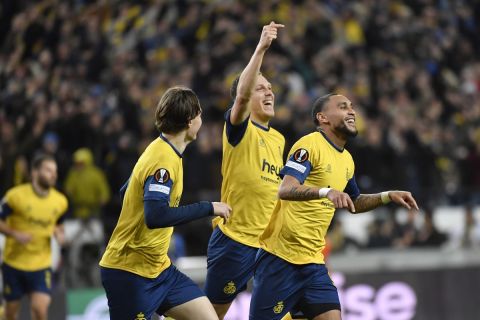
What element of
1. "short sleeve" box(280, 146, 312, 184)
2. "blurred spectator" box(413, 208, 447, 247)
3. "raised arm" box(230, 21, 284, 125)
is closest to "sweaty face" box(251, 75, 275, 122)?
"raised arm" box(230, 21, 284, 125)

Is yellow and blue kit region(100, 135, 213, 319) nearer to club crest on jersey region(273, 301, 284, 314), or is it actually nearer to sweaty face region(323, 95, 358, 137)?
club crest on jersey region(273, 301, 284, 314)

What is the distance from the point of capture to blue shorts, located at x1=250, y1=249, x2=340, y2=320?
26.6 feet

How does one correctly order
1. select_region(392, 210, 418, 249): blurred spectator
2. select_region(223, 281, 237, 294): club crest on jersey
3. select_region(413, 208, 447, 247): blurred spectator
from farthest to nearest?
select_region(413, 208, 447, 247): blurred spectator → select_region(392, 210, 418, 249): blurred spectator → select_region(223, 281, 237, 294): club crest on jersey

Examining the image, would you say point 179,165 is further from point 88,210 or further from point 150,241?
point 88,210

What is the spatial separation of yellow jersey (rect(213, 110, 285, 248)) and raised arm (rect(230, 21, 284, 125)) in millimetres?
396

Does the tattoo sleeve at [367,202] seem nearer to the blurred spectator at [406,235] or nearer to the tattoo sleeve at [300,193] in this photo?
the tattoo sleeve at [300,193]

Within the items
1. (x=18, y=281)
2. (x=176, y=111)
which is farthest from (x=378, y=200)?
(x=18, y=281)

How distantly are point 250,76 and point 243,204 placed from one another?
1.28m

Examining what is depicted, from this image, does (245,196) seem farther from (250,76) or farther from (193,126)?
(193,126)

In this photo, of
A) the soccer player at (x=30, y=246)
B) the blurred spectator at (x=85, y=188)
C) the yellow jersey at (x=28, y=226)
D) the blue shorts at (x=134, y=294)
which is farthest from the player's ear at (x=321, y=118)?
the blurred spectator at (x=85, y=188)

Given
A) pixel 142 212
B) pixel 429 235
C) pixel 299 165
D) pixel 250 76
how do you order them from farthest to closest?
1. pixel 429 235
2. pixel 250 76
3. pixel 299 165
4. pixel 142 212

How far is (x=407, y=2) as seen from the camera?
77.5 feet

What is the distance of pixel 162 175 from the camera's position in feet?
23.5

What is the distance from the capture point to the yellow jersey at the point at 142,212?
7180 mm
